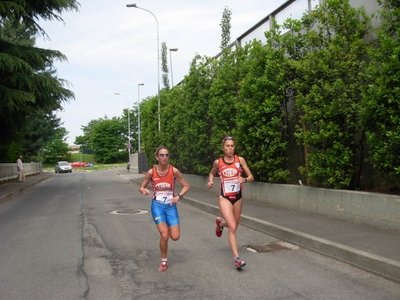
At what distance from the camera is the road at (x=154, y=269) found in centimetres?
472

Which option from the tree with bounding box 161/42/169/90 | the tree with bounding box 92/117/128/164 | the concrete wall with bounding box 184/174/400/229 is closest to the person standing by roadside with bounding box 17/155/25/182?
the concrete wall with bounding box 184/174/400/229

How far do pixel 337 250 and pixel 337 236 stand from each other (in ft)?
2.81

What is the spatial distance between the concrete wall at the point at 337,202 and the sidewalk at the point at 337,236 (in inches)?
7.2

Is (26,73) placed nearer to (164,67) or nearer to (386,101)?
(386,101)

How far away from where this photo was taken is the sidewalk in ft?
17.8

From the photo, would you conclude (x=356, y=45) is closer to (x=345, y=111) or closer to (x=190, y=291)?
(x=345, y=111)

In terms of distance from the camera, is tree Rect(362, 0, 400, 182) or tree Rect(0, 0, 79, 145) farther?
tree Rect(0, 0, 79, 145)

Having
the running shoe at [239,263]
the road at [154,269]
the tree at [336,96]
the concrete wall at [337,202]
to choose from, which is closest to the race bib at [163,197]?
the road at [154,269]

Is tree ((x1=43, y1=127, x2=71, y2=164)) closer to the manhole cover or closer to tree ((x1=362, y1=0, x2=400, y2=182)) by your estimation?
the manhole cover

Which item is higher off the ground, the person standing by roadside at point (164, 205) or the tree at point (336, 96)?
the tree at point (336, 96)

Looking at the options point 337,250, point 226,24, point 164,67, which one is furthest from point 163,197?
point 164,67

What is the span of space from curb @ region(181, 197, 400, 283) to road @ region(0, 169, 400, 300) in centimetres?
13

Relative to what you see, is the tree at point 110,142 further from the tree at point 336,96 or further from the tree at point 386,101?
the tree at point 386,101

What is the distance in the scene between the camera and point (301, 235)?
7.07m
